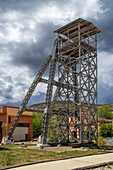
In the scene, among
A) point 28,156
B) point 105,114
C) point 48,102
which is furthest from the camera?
point 105,114

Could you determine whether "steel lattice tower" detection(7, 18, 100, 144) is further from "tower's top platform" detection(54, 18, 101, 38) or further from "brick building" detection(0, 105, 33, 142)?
"brick building" detection(0, 105, 33, 142)

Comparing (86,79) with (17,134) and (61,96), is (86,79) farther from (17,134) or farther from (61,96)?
(17,134)

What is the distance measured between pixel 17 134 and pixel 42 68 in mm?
20215

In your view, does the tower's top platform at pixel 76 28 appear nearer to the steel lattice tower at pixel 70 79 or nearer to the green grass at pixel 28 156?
the steel lattice tower at pixel 70 79

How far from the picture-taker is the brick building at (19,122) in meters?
40.5

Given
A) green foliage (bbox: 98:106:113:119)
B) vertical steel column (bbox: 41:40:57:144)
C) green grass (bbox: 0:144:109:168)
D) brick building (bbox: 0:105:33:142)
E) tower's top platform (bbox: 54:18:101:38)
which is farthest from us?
green foliage (bbox: 98:106:113:119)

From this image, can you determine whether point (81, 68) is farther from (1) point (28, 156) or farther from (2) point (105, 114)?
(2) point (105, 114)

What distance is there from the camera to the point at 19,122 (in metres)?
46.9

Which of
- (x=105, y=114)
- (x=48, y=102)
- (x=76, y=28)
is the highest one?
(x=76, y=28)

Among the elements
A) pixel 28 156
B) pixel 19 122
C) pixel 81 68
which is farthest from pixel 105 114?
pixel 28 156

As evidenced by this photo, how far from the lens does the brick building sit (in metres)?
40.5

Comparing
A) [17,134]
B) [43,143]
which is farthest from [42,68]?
[17,134]

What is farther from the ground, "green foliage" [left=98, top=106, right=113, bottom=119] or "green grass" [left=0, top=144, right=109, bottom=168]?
"green foliage" [left=98, top=106, right=113, bottom=119]

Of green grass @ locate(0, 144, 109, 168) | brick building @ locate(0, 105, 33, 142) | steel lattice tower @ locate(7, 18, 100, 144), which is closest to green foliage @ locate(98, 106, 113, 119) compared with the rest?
brick building @ locate(0, 105, 33, 142)
